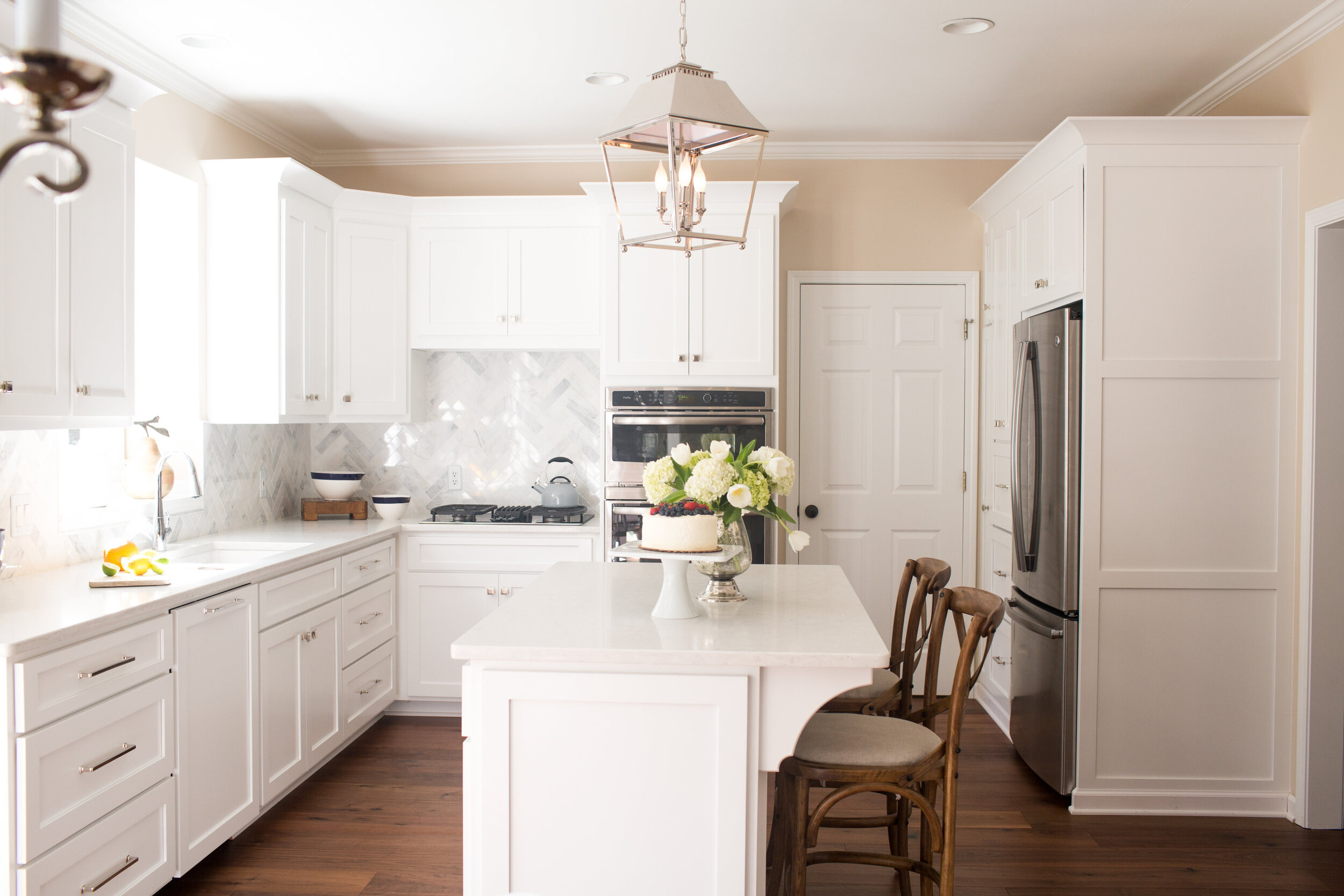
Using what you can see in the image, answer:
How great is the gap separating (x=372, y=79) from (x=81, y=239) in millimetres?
1475

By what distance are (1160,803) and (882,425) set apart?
2042mm

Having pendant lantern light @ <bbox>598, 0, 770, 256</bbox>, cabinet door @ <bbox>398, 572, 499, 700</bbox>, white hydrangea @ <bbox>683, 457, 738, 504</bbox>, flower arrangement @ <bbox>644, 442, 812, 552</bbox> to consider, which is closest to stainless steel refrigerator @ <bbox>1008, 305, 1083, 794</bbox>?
flower arrangement @ <bbox>644, 442, 812, 552</bbox>

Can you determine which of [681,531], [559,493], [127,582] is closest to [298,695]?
[127,582]

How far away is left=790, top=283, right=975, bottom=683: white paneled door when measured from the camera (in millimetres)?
4359

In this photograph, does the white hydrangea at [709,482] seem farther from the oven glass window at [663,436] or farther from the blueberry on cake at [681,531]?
the oven glass window at [663,436]

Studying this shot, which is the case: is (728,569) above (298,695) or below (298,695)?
above

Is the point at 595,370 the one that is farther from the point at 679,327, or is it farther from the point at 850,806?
the point at 850,806

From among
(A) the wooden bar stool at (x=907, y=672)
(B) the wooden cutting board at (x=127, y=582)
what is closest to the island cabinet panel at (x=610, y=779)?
(A) the wooden bar stool at (x=907, y=672)

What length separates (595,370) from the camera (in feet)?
14.9

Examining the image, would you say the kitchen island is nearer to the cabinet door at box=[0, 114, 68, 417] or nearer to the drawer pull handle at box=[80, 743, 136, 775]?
the drawer pull handle at box=[80, 743, 136, 775]

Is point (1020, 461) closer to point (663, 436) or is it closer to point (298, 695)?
point (663, 436)

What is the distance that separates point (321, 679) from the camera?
11.0 ft

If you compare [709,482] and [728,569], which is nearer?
[709,482]

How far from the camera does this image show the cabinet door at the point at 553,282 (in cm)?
420
